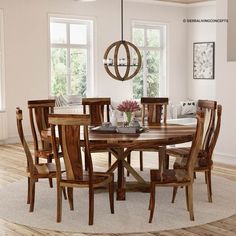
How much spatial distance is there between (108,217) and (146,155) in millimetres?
3508

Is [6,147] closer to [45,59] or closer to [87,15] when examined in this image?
[45,59]

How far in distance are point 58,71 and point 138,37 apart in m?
2.32

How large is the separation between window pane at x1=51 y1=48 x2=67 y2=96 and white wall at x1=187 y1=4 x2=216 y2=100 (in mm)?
3476

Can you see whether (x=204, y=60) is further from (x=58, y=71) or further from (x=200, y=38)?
(x=58, y=71)

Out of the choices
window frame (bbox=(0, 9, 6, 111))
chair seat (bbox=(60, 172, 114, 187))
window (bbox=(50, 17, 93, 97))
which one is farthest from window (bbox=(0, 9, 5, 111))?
chair seat (bbox=(60, 172, 114, 187))

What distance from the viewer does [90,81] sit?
10914mm

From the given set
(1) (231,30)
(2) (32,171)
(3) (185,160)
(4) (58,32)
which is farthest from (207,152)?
(4) (58,32)

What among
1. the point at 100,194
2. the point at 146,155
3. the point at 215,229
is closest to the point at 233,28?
the point at 146,155

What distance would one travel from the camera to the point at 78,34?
1067cm

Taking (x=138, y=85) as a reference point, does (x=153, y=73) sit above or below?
above

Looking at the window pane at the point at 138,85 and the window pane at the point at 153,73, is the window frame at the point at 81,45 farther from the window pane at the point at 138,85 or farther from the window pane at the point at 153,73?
the window pane at the point at 153,73

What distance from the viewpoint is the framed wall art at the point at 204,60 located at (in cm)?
1195

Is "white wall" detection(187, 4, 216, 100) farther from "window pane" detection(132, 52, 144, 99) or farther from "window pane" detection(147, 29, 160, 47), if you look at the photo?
"window pane" detection(132, 52, 144, 99)

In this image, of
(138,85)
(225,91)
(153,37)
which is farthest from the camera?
(153,37)
